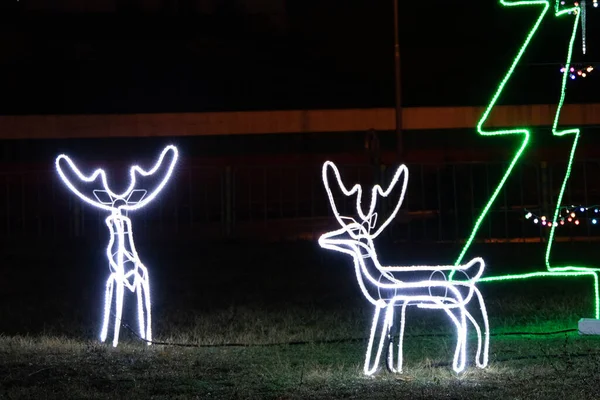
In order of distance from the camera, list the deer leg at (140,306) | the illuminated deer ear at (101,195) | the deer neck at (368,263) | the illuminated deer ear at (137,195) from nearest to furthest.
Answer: the deer neck at (368,263), the illuminated deer ear at (101,195), the deer leg at (140,306), the illuminated deer ear at (137,195)

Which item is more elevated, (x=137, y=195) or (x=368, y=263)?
(x=137, y=195)

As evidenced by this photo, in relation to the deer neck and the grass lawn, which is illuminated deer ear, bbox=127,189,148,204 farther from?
the deer neck

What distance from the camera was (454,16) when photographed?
31.4 meters

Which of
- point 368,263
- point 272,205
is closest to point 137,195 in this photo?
point 368,263

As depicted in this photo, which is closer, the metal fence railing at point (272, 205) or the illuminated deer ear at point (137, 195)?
the illuminated deer ear at point (137, 195)

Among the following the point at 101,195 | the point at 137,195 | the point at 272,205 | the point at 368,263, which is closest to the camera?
the point at 368,263

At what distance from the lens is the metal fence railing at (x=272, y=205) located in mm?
17562

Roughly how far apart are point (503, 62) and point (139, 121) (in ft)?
35.1

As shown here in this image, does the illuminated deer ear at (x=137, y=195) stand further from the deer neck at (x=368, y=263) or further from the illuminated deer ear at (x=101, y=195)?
the deer neck at (x=368, y=263)

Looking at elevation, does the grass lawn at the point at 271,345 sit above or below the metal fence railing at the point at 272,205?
below

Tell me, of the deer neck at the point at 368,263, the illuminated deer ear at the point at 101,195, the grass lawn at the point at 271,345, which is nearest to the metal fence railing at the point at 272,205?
the grass lawn at the point at 271,345

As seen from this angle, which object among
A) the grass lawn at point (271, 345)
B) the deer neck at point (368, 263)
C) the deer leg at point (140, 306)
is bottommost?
the grass lawn at point (271, 345)

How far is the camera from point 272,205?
65.4 feet

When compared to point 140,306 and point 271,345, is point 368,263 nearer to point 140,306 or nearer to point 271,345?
point 271,345
